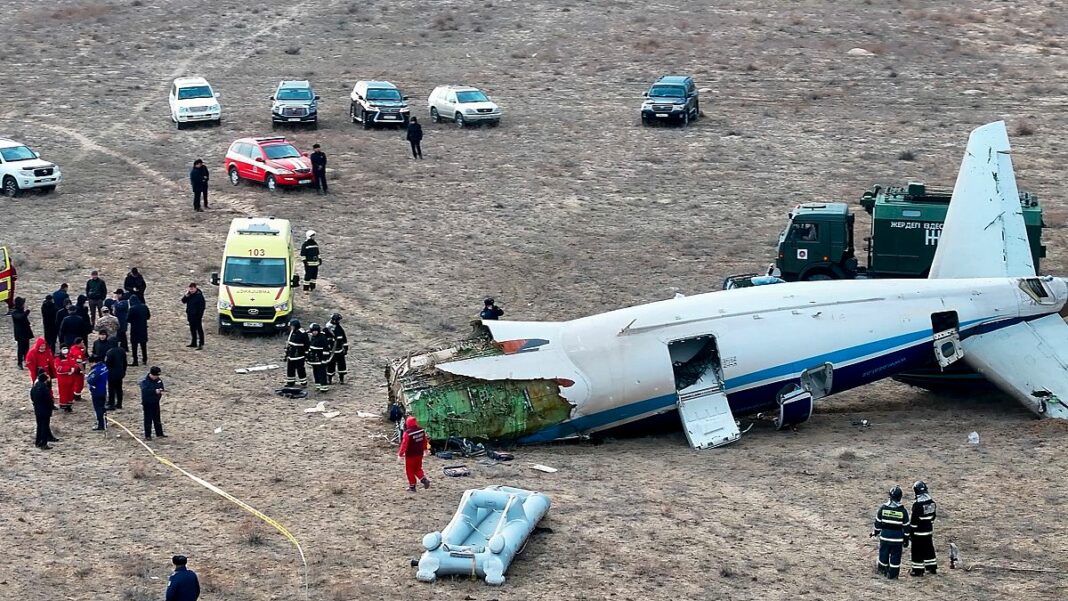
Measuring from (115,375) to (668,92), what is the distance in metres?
30.4

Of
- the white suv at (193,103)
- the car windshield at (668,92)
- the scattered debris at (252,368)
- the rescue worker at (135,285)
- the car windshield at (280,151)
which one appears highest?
the car windshield at (668,92)

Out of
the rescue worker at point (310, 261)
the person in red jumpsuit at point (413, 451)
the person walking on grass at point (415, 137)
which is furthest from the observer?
the person walking on grass at point (415, 137)

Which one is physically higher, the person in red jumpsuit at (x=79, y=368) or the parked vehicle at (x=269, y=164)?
the parked vehicle at (x=269, y=164)

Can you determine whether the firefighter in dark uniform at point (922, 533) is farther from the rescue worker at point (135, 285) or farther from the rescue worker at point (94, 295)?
the rescue worker at point (94, 295)

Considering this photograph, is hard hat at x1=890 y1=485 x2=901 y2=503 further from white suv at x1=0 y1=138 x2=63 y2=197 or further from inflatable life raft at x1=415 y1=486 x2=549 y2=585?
white suv at x1=0 y1=138 x2=63 y2=197

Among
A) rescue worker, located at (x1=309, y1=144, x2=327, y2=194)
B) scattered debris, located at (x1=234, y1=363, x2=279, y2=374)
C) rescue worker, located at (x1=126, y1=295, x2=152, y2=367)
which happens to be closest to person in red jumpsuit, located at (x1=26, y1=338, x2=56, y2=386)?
rescue worker, located at (x1=126, y1=295, x2=152, y2=367)

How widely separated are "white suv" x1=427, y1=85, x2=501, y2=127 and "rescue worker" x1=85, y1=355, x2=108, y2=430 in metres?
28.6

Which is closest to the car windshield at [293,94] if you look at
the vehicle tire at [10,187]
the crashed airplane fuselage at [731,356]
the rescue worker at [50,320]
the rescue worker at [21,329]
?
the vehicle tire at [10,187]

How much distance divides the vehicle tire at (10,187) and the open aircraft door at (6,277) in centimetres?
1088

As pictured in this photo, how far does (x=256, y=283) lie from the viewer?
3466 centimetres

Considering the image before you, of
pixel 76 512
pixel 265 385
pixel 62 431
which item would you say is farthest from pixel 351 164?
pixel 76 512

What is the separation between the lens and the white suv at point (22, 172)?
46062mm

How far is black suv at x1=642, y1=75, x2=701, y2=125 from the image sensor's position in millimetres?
54156

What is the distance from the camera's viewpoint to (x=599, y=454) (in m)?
27.4
